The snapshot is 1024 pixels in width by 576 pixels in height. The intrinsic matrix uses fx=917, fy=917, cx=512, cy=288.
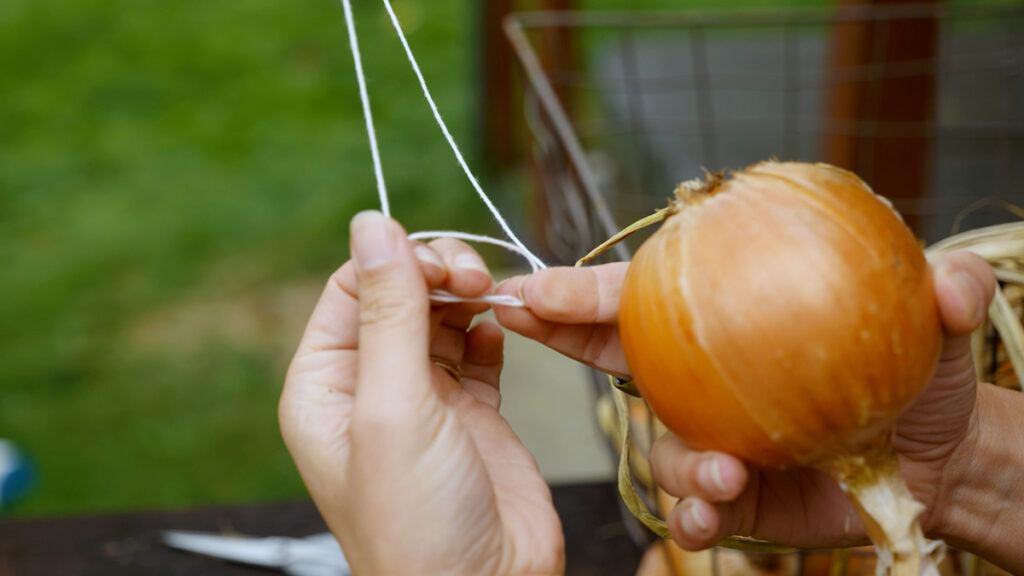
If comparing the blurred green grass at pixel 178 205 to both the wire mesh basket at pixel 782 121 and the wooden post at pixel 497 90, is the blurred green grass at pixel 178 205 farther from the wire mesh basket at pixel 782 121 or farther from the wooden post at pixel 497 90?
the wire mesh basket at pixel 782 121

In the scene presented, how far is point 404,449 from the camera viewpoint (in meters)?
0.55

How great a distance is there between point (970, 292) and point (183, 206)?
249 centimetres

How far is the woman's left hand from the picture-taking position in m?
0.56

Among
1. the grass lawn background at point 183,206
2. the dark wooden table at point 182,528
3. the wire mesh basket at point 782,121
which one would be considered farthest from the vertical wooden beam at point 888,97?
the grass lawn background at point 183,206

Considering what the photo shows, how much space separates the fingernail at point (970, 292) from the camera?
1.63 ft

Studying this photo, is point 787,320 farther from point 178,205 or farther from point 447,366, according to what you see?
point 178,205

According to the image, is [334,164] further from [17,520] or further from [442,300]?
[442,300]

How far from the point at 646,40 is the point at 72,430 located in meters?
2.32

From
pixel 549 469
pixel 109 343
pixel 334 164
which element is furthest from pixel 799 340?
pixel 334 164

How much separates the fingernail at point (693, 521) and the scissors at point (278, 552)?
0.46 m

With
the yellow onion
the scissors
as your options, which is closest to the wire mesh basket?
the yellow onion

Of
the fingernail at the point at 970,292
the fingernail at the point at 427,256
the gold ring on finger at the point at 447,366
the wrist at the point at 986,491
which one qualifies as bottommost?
the wrist at the point at 986,491

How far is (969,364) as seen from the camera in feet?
2.05

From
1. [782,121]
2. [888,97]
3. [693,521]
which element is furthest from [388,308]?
[782,121]
